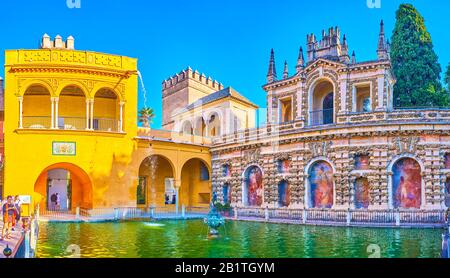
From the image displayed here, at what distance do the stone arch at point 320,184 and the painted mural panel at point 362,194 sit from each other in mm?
1239

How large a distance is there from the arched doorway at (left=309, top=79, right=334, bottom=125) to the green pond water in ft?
34.2

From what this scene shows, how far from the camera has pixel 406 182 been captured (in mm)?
23031

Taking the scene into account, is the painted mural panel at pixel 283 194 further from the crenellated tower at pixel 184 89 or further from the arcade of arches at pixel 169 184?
the crenellated tower at pixel 184 89

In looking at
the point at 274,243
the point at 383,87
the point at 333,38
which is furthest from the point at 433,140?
the point at 274,243

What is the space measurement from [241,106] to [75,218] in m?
17.5

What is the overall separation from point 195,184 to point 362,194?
15.1m

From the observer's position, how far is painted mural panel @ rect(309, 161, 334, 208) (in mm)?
25141

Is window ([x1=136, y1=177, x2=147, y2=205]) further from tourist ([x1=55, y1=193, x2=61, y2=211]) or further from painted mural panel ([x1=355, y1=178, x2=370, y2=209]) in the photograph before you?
painted mural panel ([x1=355, y1=178, x2=370, y2=209])

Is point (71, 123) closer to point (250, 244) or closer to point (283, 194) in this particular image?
point (283, 194)

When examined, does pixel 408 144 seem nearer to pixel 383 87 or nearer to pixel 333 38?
pixel 383 87

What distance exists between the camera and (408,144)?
23.0m

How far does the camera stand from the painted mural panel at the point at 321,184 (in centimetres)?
2514

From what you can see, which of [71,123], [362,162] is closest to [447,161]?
[362,162]
